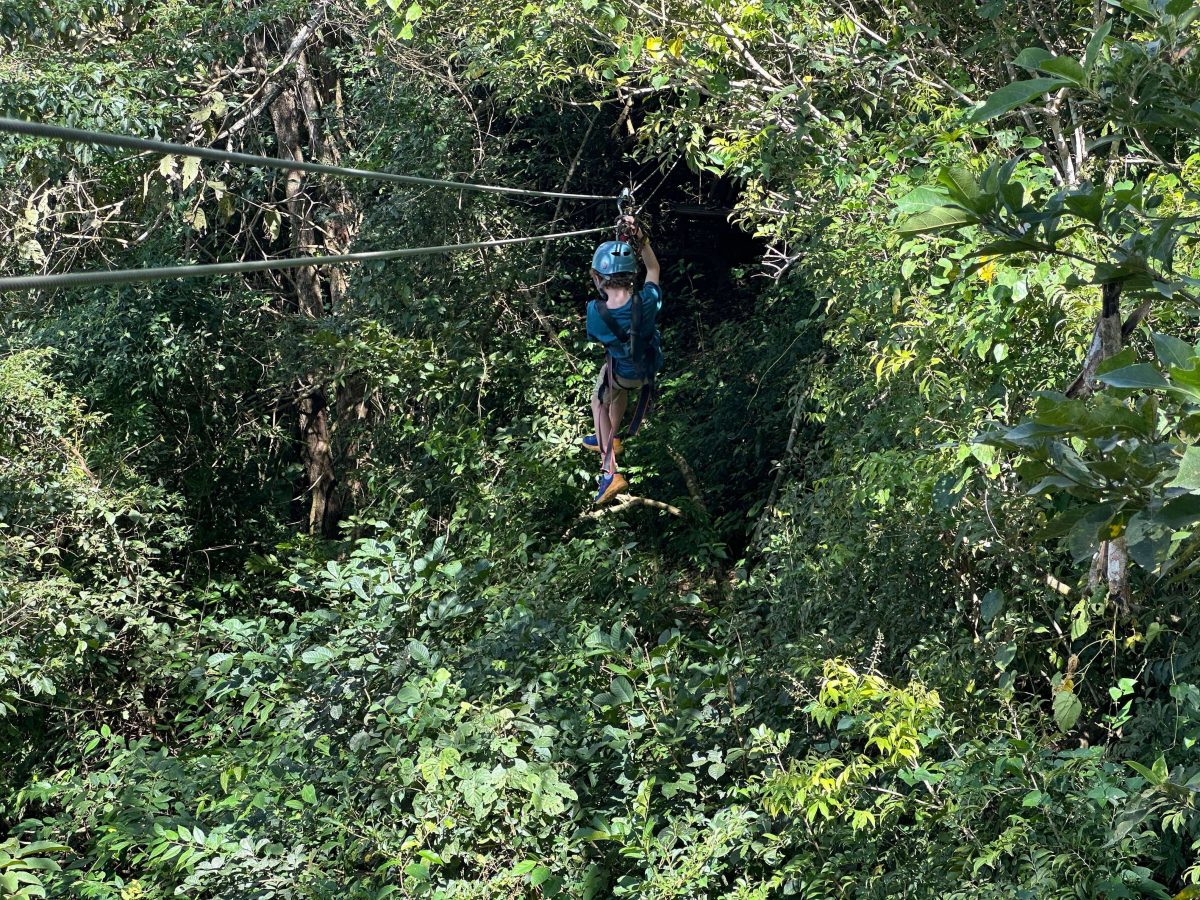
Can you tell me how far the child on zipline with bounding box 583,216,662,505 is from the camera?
5.00 metres

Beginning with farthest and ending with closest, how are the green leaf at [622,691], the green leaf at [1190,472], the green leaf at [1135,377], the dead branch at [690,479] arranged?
1. the dead branch at [690,479]
2. the green leaf at [622,691]
3. the green leaf at [1135,377]
4. the green leaf at [1190,472]

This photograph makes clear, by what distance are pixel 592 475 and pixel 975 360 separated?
9.76ft

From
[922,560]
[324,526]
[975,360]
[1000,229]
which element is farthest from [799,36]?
[324,526]

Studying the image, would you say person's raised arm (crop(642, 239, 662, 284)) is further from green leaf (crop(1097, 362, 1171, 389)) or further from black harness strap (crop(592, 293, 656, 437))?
green leaf (crop(1097, 362, 1171, 389))

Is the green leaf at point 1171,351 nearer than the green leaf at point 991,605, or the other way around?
the green leaf at point 1171,351

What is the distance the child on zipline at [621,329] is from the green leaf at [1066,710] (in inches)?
82.1

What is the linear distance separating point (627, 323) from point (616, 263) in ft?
0.92

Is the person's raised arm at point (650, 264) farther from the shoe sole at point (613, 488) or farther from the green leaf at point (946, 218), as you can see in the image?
the green leaf at point (946, 218)

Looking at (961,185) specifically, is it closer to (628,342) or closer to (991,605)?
(991,605)

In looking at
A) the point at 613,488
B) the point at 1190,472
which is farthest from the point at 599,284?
the point at 1190,472

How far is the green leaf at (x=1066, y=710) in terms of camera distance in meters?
3.93

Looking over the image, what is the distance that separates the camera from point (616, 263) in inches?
196

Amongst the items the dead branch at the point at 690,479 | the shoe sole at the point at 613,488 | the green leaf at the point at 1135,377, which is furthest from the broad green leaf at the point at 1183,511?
the dead branch at the point at 690,479

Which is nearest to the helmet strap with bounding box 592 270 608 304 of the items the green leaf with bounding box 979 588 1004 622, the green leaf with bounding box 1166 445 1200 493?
the green leaf with bounding box 979 588 1004 622
